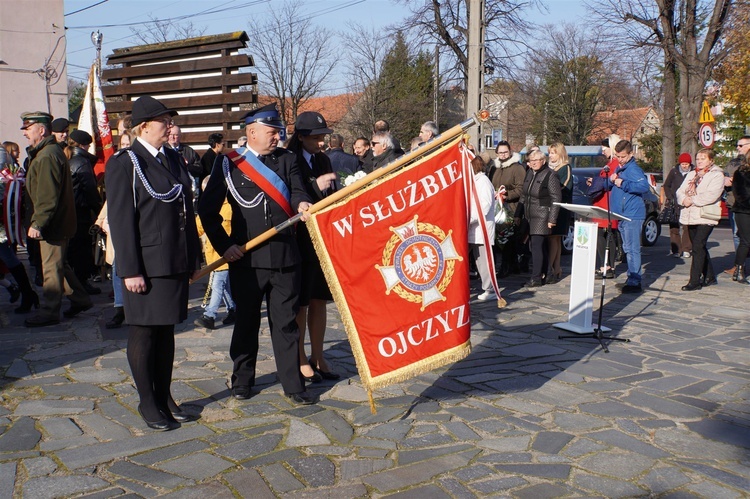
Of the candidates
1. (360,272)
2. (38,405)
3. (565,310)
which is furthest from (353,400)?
(565,310)

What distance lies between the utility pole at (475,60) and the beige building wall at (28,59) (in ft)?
41.0

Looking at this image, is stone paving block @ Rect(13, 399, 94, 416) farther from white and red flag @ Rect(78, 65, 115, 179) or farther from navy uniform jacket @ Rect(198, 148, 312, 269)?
white and red flag @ Rect(78, 65, 115, 179)

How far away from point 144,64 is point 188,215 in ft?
31.3

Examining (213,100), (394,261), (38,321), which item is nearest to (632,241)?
(394,261)

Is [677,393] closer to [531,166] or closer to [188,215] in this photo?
[188,215]

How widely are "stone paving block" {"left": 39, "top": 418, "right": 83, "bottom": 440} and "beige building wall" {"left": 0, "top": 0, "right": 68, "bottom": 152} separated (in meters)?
17.9

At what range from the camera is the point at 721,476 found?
13.7 ft

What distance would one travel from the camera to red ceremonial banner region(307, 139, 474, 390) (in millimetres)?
4852

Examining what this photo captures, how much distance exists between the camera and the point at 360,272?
486 cm

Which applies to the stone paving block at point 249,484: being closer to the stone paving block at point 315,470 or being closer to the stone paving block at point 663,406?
the stone paving block at point 315,470

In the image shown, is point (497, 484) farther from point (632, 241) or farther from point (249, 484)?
point (632, 241)

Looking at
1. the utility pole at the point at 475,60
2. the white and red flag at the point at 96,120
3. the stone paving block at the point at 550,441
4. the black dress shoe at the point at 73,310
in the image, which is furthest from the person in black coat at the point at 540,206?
the stone paving block at the point at 550,441

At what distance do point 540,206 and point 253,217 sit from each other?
6.20 m

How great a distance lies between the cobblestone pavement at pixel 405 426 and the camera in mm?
4066
